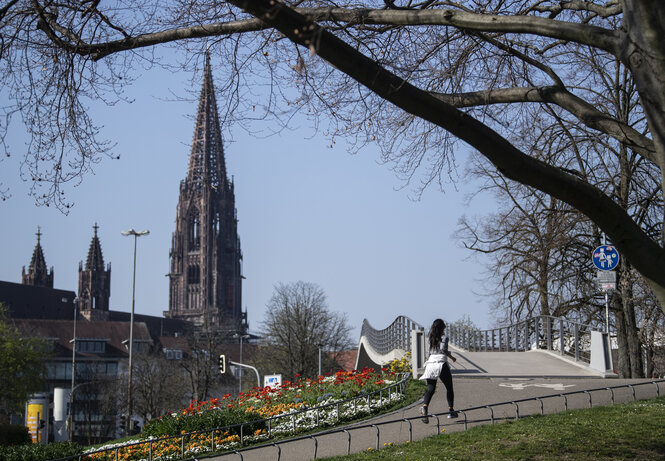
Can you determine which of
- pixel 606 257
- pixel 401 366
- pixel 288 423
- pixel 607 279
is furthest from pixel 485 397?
pixel 607 279

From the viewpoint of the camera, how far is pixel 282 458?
486 inches

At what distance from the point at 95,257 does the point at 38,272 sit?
11.2 meters

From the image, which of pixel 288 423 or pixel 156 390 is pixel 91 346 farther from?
pixel 288 423

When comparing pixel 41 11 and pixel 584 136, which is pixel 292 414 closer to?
pixel 41 11

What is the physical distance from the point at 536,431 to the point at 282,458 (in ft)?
12.2

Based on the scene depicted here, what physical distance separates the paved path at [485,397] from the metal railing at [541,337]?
0.91 meters

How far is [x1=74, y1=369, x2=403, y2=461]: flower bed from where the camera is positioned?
613 inches

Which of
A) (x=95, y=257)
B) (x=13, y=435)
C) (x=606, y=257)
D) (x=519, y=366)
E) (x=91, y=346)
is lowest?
(x=13, y=435)

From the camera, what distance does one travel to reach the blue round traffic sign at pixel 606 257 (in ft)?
67.1

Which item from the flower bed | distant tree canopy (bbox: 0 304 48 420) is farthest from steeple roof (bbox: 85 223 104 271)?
the flower bed

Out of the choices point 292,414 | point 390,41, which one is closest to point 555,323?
point 292,414

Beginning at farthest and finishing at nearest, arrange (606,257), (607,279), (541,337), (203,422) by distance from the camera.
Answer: (541,337)
(607,279)
(606,257)
(203,422)

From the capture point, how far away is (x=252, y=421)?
592 inches

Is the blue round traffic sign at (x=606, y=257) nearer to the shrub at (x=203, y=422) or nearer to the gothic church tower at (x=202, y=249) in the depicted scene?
the shrub at (x=203, y=422)
